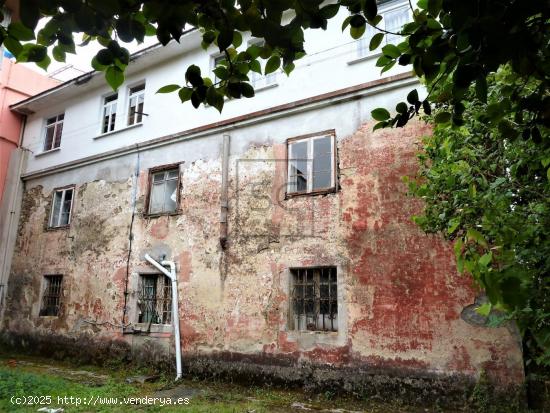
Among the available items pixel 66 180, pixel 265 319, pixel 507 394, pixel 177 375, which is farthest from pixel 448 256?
pixel 66 180

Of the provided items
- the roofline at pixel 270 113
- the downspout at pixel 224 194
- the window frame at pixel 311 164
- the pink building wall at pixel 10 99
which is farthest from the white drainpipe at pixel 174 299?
the pink building wall at pixel 10 99

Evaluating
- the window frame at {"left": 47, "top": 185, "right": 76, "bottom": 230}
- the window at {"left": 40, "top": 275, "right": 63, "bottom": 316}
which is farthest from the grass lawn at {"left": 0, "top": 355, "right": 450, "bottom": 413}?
the window frame at {"left": 47, "top": 185, "right": 76, "bottom": 230}

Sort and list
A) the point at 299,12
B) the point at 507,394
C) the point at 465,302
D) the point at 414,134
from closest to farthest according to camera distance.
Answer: the point at 299,12
the point at 507,394
the point at 465,302
the point at 414,134

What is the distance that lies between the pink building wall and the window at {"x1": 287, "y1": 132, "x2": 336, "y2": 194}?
31.8ft

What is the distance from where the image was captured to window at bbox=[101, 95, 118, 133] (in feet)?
38.1

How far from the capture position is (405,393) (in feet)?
20.3

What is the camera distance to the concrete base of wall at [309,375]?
578 cm

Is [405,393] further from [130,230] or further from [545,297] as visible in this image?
[130,230]

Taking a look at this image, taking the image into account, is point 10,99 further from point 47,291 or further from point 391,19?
point 391,19

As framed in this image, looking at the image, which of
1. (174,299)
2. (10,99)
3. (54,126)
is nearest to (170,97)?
(174,299)

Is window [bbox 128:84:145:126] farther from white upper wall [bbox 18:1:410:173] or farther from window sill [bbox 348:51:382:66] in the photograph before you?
window sill [bbox 348:51:382:66]

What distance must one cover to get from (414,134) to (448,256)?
2042 mm

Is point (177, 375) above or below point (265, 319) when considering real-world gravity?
below

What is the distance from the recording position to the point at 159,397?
6.80m
